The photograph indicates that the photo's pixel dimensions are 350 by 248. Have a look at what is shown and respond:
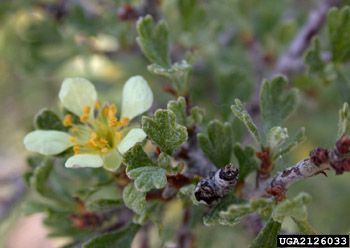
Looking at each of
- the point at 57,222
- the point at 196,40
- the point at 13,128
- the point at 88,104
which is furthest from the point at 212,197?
the point at 13,128

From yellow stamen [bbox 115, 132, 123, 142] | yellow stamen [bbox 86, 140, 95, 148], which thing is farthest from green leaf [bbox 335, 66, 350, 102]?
yellow stamen [bbox 86, 140, 95, 148]

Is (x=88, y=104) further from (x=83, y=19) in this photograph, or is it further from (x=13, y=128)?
(x=13, y=128)

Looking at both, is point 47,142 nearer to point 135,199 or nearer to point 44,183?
point 44,183

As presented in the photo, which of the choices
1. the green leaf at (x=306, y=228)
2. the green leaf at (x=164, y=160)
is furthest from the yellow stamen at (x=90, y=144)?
the green leaf at (x=306, y=228)

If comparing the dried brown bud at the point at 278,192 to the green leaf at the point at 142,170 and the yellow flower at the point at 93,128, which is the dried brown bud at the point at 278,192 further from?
the yellow flower at the point at 93,128

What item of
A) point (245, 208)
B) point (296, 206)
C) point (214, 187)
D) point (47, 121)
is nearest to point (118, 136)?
point (47, 121)
